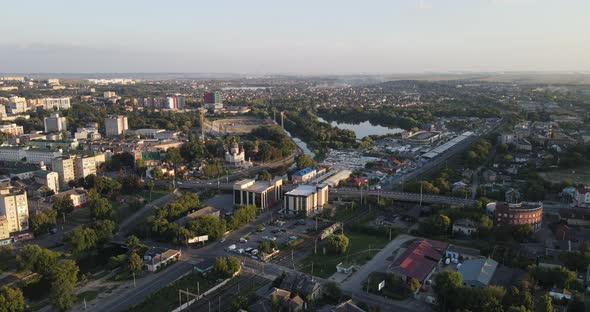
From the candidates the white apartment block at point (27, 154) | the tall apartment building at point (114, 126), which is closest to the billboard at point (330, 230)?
the white apartment block at point (27, 154)

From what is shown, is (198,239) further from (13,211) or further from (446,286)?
(446,286)

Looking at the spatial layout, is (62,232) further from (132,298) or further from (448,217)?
(448,217)

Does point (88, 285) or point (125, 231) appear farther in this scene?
point (125, 231)

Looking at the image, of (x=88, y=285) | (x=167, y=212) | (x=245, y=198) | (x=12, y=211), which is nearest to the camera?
(x=88, y=285)

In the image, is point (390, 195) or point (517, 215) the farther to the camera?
point (390, 195)

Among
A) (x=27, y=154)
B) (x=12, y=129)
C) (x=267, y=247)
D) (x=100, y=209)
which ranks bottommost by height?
(x=267, y=247)

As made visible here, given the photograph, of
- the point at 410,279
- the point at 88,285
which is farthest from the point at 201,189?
the point at 410,279

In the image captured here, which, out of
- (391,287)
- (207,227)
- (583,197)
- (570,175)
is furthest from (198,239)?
(570,175)
